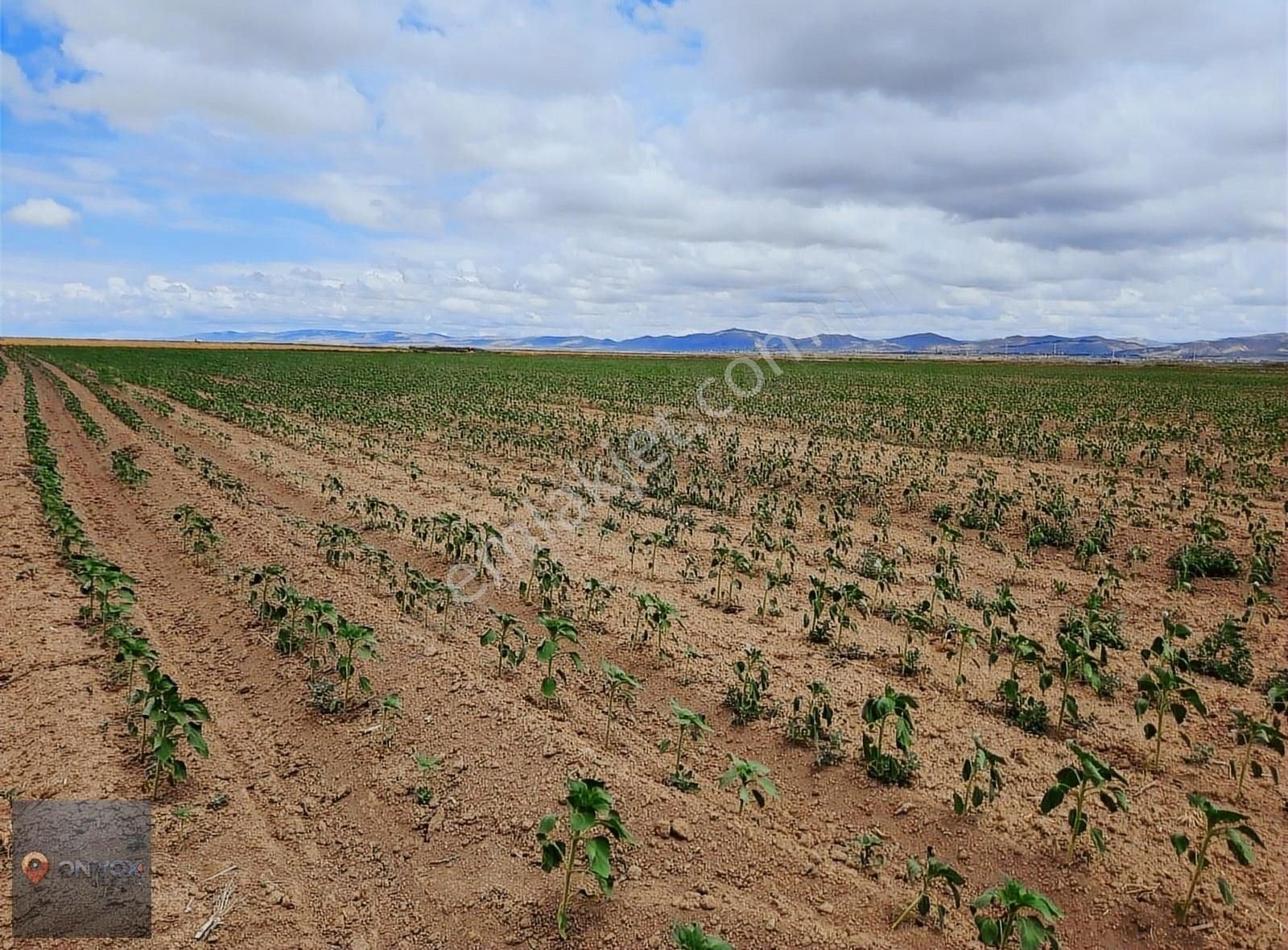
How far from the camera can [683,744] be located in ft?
18.0

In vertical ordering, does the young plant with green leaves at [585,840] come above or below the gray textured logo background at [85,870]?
above

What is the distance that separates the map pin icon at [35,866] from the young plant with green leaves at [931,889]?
451 cm

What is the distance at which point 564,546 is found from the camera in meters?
10.7

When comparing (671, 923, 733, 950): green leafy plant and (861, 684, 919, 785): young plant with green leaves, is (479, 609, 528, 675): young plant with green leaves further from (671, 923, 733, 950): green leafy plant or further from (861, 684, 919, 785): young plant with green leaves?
(671, 923, 733, 950): green leafy plant

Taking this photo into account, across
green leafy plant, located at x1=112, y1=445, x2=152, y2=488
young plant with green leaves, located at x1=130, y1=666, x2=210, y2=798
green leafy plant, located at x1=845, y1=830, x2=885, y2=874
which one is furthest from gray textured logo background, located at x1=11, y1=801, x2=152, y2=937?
green leafy plant, located at x1=112, y1=445, x2=152, y2=488

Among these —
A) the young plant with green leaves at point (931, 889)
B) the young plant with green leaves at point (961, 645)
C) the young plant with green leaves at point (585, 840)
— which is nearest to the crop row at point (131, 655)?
the young plant with green leaves at point (585, 840)

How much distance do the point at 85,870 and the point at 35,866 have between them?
248 mm

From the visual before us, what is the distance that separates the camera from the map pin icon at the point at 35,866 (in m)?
3.74

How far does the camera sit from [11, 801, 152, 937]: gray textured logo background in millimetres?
3523

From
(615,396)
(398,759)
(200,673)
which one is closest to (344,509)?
(200,673)

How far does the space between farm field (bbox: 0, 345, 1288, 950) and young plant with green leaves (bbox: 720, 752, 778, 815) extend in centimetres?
3

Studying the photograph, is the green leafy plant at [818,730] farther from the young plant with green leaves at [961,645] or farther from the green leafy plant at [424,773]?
the green leafy plant at [424,773]

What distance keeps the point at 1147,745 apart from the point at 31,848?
24.5 ft

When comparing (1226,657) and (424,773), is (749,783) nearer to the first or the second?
(424,773)
